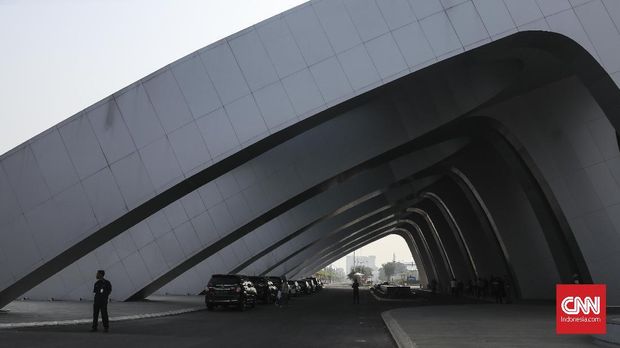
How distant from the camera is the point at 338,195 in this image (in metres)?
40.5

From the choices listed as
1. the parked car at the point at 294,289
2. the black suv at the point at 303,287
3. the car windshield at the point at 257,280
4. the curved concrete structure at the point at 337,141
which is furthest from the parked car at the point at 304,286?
the car windshield at the point at 257,280

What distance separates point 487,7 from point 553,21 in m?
2.06

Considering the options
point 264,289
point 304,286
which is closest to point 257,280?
point 264,289

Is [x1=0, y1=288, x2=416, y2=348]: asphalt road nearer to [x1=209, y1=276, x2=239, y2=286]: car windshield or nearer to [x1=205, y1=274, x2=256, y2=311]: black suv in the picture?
[x1=205, y1=274, x2=256, y2=311]: black suv

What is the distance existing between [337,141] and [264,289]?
11.1 metres

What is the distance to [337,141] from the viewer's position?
2944 centimetres

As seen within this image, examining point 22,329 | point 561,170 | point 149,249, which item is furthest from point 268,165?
point 22,329

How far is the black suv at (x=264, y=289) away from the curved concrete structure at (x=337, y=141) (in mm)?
3139

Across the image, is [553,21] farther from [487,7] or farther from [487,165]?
[487,165]

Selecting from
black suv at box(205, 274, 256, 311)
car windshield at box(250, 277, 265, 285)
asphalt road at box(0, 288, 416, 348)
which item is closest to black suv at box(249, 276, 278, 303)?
car windshield at box(250, 277, 265, 285)

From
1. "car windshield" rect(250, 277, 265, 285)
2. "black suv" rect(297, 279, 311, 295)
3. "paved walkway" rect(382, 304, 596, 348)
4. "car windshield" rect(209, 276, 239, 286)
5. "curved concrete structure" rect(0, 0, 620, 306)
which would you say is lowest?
"paved walkway" rect(382, 304, 596, 348)

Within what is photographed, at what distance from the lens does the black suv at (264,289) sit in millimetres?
35500

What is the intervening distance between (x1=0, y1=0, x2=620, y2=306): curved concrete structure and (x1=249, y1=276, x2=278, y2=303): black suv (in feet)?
10.3

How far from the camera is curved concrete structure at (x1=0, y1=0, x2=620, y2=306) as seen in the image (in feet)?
65.2
